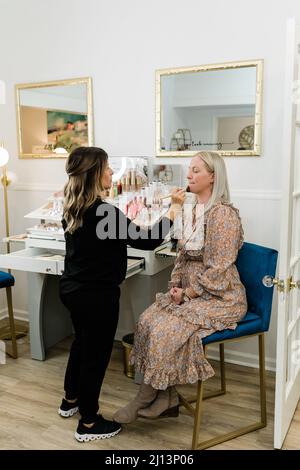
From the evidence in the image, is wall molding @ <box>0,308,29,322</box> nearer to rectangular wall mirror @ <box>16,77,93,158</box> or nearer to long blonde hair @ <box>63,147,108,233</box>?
rectangular wall mirror @ <box>16,77,93,158</box>

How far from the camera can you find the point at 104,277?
2.06m

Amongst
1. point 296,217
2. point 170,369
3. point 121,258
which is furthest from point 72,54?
point 170,369

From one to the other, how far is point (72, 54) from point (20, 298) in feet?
6.28

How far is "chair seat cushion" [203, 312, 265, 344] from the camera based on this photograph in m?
2.06

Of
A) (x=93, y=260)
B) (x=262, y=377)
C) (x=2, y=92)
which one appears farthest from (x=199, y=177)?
(x=2, y=92)

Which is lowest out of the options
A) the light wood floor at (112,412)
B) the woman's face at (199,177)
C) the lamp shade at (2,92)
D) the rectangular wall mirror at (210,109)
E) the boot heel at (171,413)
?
the light wood floor at (112,412)

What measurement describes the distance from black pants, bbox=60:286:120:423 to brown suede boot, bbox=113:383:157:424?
0.13 metres

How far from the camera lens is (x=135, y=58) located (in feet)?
9.65

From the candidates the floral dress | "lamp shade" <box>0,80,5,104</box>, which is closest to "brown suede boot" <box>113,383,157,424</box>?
the floral dress

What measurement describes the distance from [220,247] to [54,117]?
182cm

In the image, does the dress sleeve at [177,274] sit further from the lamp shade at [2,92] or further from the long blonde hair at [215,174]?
the lamp shade at [2,92]

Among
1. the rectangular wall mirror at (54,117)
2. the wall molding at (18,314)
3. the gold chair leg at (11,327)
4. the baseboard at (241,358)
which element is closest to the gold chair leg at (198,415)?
the baseboard at (241,358)

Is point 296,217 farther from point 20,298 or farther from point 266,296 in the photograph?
point 20,298

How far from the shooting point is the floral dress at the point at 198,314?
2023 millimetres
